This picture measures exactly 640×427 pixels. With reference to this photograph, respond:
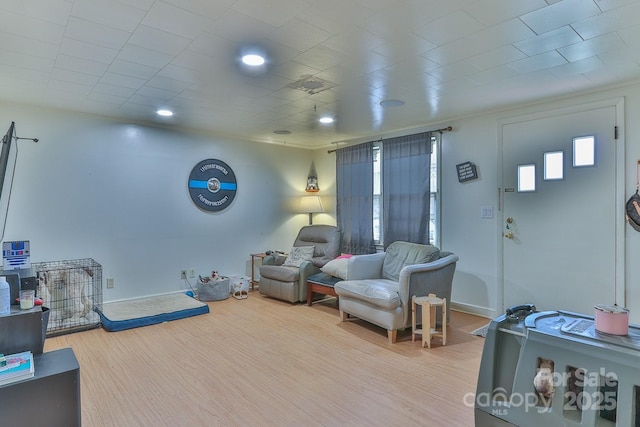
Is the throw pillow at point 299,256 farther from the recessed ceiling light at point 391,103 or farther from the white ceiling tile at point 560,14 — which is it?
the white ceiling tile at point 560,14

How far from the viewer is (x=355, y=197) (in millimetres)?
5258

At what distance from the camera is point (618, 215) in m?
3.01

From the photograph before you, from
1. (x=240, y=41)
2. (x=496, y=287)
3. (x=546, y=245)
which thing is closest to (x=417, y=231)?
(x=496, y=287)

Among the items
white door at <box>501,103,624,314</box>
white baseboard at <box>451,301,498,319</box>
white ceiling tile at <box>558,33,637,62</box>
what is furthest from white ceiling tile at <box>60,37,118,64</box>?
white baseboard at <box>451,301,498,319</box>

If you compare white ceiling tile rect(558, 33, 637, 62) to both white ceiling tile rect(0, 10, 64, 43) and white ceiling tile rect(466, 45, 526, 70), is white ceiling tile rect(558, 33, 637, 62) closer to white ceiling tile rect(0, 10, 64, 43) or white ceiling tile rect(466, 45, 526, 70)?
white ceiling tile rect(466, 45, 526, 70)

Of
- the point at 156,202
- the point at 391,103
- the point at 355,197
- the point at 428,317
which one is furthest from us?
the point at 355,197

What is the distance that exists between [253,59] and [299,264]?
9.43 feet

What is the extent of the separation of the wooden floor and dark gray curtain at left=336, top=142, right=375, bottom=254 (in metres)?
1.59

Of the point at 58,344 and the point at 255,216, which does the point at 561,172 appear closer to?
the point at 255,216

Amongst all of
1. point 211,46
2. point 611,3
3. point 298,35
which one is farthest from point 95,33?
point 611,3

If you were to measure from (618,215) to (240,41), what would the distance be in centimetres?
339

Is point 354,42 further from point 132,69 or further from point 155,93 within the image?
point 155,93

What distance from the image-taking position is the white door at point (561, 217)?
307cm

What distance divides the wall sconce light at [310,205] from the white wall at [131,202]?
50 centimetres
